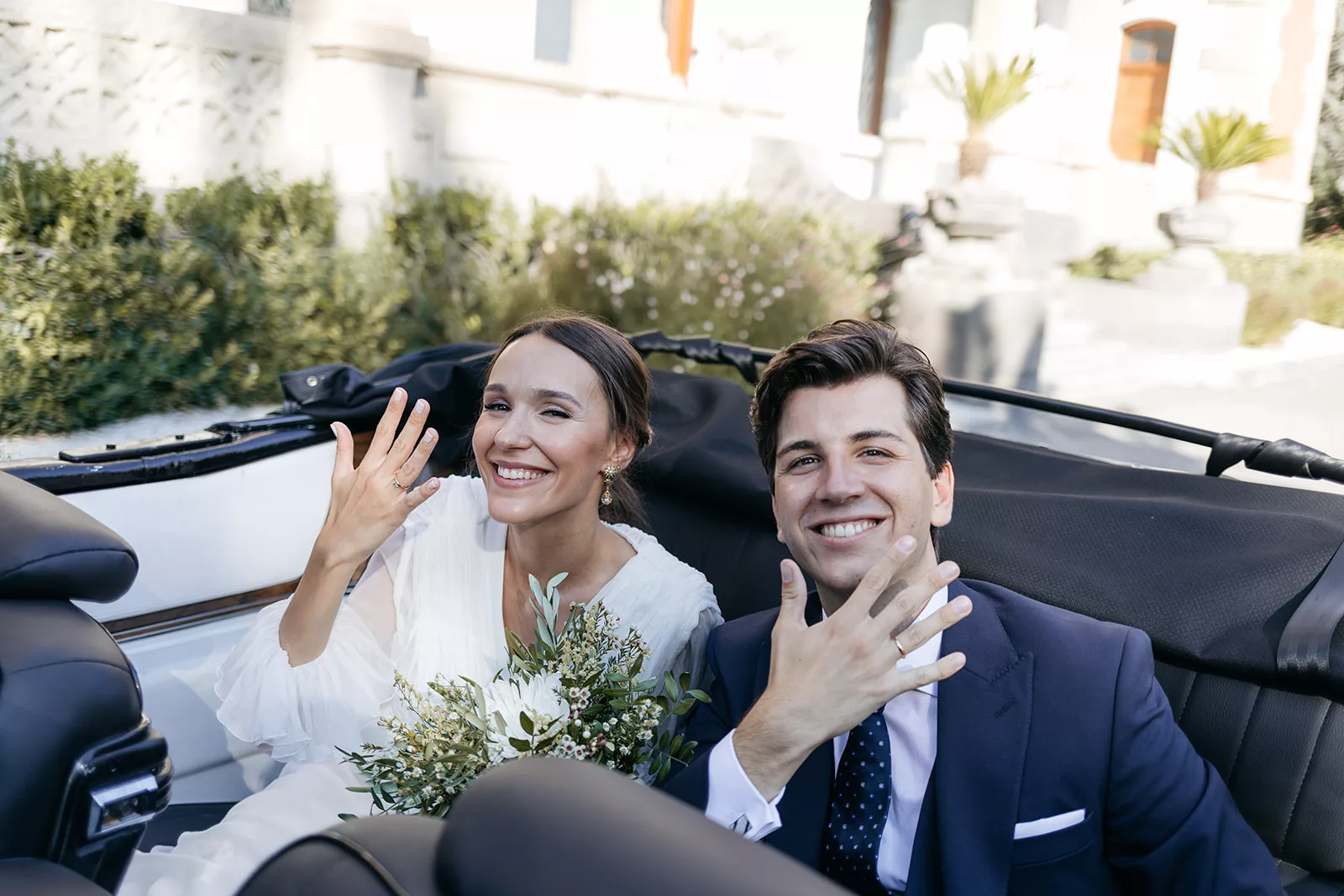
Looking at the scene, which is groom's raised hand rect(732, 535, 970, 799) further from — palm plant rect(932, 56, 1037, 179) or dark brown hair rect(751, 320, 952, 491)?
palm plant rect(932, 56, 1037, 179)

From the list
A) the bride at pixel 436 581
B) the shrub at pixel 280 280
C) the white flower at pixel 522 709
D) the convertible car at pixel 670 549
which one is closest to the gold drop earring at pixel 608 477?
the bride at pixel 436 581

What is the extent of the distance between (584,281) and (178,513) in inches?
213

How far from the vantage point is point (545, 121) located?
28.1 ft

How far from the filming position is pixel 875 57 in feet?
37.9

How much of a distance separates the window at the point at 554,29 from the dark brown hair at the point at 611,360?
738cm

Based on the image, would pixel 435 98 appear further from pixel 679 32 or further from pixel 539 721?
pixel 539 721

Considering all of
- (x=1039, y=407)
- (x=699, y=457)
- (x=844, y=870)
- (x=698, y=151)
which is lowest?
(x=844, y=870)

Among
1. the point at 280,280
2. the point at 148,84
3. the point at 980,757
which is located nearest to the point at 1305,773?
the point at 980,757

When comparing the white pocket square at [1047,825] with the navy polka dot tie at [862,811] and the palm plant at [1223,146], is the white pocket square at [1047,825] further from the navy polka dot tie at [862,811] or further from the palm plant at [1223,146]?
the palm plant at [1223,146]

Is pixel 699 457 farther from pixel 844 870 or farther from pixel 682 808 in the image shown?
pixel 682 808

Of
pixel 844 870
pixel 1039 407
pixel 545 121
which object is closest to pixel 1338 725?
pixel 844 870

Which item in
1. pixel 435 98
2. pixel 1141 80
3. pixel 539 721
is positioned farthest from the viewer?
pixel 1141 80

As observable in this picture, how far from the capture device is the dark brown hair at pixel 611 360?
6.80 ft

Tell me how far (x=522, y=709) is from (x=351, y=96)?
22.1ft
